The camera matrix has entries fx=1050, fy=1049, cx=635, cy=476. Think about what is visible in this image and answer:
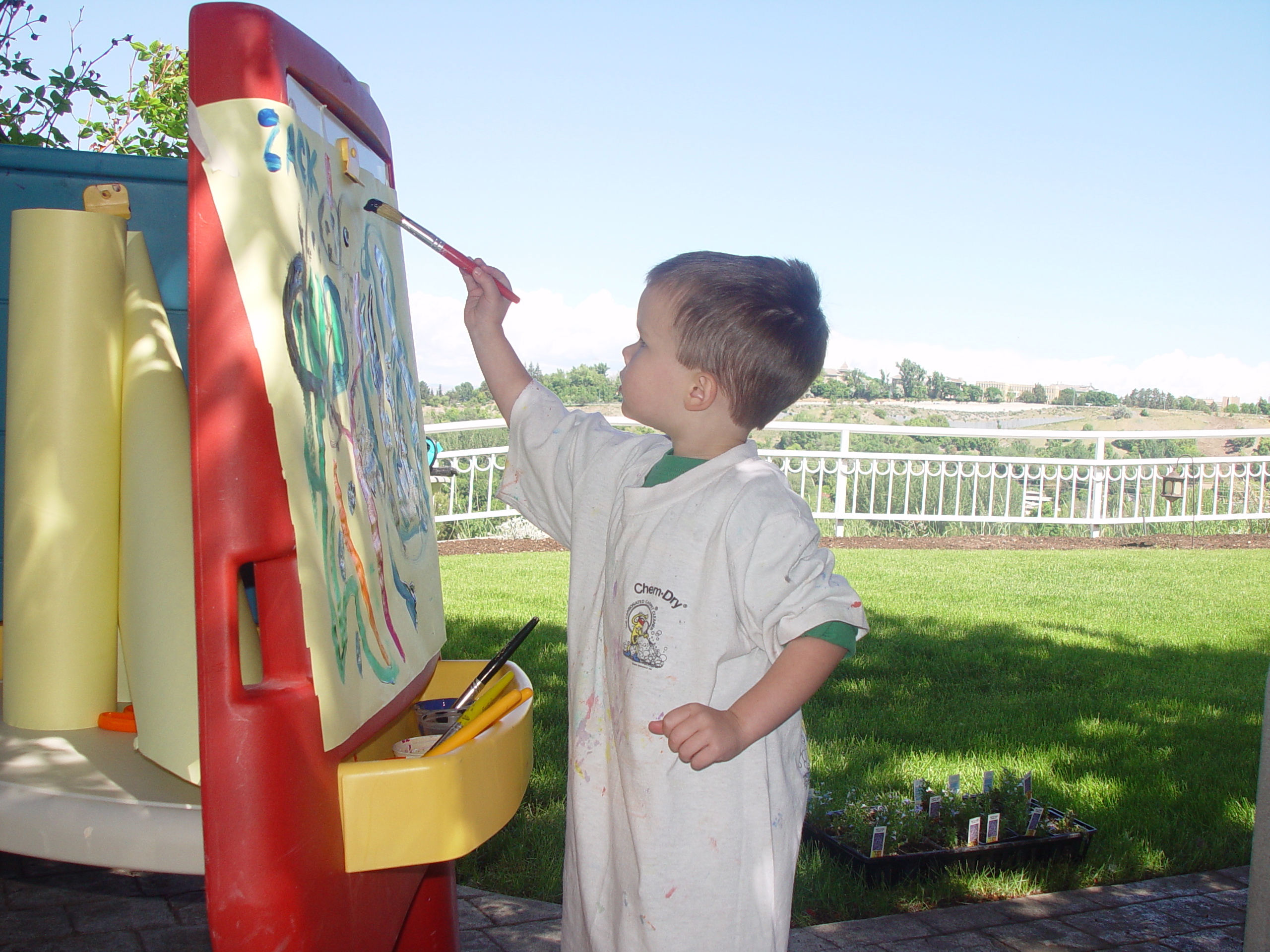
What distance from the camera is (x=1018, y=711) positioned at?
14.7 ft

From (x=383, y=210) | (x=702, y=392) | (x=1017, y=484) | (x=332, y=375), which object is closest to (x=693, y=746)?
(x=702, y=392)

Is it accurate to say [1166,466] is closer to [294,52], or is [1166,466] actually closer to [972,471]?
[972,471]

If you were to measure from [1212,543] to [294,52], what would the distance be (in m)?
11.6

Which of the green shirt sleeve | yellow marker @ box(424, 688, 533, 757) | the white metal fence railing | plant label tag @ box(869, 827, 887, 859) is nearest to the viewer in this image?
yellow marker @ box(424, 688, 533, 757)

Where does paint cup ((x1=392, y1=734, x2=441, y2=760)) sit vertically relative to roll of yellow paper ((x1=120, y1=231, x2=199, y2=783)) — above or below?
below

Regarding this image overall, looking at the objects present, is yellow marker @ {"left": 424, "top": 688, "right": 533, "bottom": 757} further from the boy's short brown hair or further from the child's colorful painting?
the boy's short brown hair

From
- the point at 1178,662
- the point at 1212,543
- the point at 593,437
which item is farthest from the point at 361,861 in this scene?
the point at 1212,543

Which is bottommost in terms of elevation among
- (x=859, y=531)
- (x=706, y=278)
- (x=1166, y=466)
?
(x=859, y=531)

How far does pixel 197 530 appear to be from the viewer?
100 cm

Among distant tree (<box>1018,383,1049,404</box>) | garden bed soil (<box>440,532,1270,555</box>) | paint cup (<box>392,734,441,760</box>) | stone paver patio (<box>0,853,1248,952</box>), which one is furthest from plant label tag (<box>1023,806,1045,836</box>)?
distant tree (<box>1018,383,1049,404</box>)

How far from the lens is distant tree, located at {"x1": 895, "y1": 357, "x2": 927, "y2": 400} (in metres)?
21.5

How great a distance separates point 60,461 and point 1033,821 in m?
2.78

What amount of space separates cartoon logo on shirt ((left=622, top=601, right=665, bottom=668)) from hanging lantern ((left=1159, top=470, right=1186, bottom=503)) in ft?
38.3

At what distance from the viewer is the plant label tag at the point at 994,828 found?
301 cm
